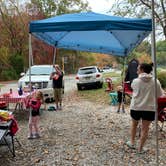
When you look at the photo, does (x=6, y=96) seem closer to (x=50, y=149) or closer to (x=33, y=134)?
(x=33, y=134)

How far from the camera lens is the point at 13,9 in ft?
128

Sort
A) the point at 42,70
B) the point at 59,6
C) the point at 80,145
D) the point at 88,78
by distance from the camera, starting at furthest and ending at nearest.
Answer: the point at 59,6, the point at 88,78, the point at 42,70, the point at 80,145

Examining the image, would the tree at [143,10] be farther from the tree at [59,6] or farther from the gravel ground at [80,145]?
the tree at [59,6]

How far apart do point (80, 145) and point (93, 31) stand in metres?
3.83

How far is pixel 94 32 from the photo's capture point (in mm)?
10219

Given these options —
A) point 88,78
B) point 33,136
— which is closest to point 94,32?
point 33,136

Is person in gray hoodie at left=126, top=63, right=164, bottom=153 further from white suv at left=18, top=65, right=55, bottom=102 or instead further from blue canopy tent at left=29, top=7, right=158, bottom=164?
white suv at left=18, top=65, right=55, bottom=102

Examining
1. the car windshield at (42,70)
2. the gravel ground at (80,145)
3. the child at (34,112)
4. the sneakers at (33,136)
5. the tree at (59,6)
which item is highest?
Result: the tree at (59,6)

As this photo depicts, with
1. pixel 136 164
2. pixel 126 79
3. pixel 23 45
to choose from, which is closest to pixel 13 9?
pixel 23 45

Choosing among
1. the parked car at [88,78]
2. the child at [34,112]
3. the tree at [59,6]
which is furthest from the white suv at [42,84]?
the tree at [59,6]

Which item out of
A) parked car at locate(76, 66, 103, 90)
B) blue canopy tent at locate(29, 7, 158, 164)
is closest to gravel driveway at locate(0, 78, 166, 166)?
blue canopy tent at locate(29, 7, 158, 164)

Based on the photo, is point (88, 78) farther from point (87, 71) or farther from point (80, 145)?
point (80, 145)

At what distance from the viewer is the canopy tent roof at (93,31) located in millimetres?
6891

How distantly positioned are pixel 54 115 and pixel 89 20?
463 centimetres
